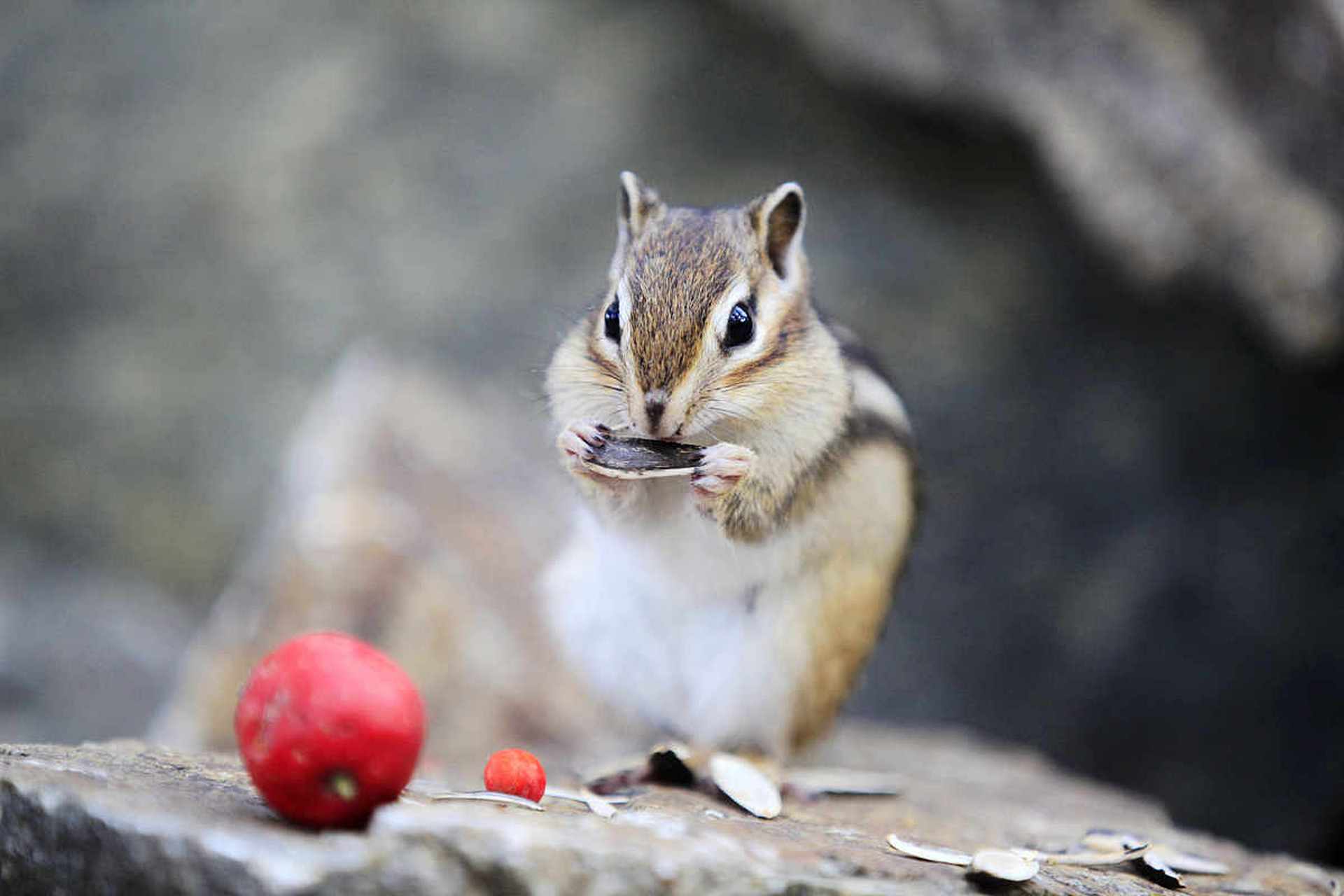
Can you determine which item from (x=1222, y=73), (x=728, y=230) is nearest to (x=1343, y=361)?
(x=1222, y=73)

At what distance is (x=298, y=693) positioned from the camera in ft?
6.52

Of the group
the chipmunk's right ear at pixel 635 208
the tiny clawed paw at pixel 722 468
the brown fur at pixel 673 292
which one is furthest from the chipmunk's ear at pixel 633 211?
the tiny clawed paw at pixel 722 468

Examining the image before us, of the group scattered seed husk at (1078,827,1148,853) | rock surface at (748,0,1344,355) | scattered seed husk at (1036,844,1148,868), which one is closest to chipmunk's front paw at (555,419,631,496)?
scattered seed husk at (1036,844,1148,868)

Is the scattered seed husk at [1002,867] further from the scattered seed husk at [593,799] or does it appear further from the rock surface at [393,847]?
the scattered seed husk at [593,799]

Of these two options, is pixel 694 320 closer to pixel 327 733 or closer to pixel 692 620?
pixel 692 620

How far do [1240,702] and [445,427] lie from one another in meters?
A: 3.97

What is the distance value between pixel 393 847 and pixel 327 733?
0.20 m

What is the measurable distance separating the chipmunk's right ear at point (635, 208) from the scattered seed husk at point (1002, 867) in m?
1.73

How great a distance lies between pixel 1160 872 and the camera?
9.39 feet

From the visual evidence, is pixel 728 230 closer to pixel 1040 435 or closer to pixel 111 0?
pixel 1040 435

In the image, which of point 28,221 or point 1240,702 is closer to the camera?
point 1240,702

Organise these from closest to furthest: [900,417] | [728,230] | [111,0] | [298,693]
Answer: [298,693] < [728,230] < [900,417] < [111,0]

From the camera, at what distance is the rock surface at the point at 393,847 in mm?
1894

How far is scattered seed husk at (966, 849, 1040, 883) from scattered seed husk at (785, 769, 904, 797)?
935 mm
